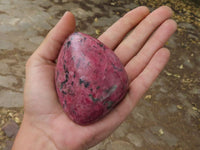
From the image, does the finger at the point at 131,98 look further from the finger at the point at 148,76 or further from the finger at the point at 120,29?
the finger at the point at 120,29

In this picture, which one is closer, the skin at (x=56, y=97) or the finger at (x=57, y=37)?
the skin at (x=56, y=97)

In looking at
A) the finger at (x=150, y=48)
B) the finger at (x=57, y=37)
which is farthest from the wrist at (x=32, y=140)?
the finger at (x=150, y=48)

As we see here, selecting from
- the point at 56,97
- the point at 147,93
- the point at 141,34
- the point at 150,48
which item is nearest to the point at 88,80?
the point at 56,97

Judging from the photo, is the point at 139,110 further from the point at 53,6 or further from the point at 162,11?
the point at 53,6

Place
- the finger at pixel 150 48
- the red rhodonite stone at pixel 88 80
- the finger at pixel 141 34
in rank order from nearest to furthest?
the red rhodonite stone at pixel 88 80
the finger at pixel 150 48
the finger at pixel 141 34

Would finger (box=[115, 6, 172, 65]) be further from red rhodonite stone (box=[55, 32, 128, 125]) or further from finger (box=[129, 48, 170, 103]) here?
red rhodonite stone (box=[55, 32, 128, 125])

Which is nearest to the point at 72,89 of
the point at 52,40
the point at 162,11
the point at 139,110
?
the point at 52,40

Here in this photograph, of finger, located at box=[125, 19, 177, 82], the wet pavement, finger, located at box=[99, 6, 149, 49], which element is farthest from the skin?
the wet pavement

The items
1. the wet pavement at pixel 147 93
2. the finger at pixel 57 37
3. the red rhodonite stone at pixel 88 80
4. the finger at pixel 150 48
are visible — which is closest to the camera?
the red rhodonite stone at pixel 88 80
